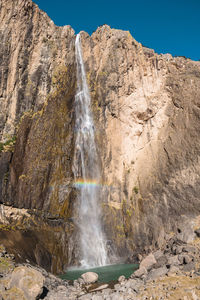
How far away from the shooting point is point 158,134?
27.5 m

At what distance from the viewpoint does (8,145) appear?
27.2 metres

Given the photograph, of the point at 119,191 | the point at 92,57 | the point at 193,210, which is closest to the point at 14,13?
the point at 92,57

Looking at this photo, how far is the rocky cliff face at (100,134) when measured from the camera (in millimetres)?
23516

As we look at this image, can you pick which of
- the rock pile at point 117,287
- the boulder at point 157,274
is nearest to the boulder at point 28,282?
the rock pile at point 117,287

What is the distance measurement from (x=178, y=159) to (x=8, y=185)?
16.1 metres

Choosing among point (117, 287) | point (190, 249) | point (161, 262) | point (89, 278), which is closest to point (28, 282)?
point (117, 287)

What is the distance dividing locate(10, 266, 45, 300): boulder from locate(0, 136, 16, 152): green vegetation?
16639 millimetres

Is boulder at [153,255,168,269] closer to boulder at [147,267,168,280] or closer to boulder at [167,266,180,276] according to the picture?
boulder at [147,267,168,280]

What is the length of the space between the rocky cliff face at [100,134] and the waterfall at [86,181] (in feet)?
2.49

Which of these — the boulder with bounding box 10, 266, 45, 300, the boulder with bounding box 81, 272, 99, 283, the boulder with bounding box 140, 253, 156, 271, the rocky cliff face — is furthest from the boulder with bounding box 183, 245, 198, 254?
the boulder with bounding box 10, 266, 45, 300

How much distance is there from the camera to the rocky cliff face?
2352cm

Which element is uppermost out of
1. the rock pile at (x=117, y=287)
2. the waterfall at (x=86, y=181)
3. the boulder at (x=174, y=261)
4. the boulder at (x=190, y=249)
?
the waterfall at (x=86, y=181)

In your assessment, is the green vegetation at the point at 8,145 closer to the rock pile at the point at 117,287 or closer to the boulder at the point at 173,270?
the rock pile at the point at 117,287

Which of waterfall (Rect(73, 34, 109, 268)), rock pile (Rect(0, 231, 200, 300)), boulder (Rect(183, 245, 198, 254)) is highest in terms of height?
waterfall (Rect(73, 34, 109, 268))
